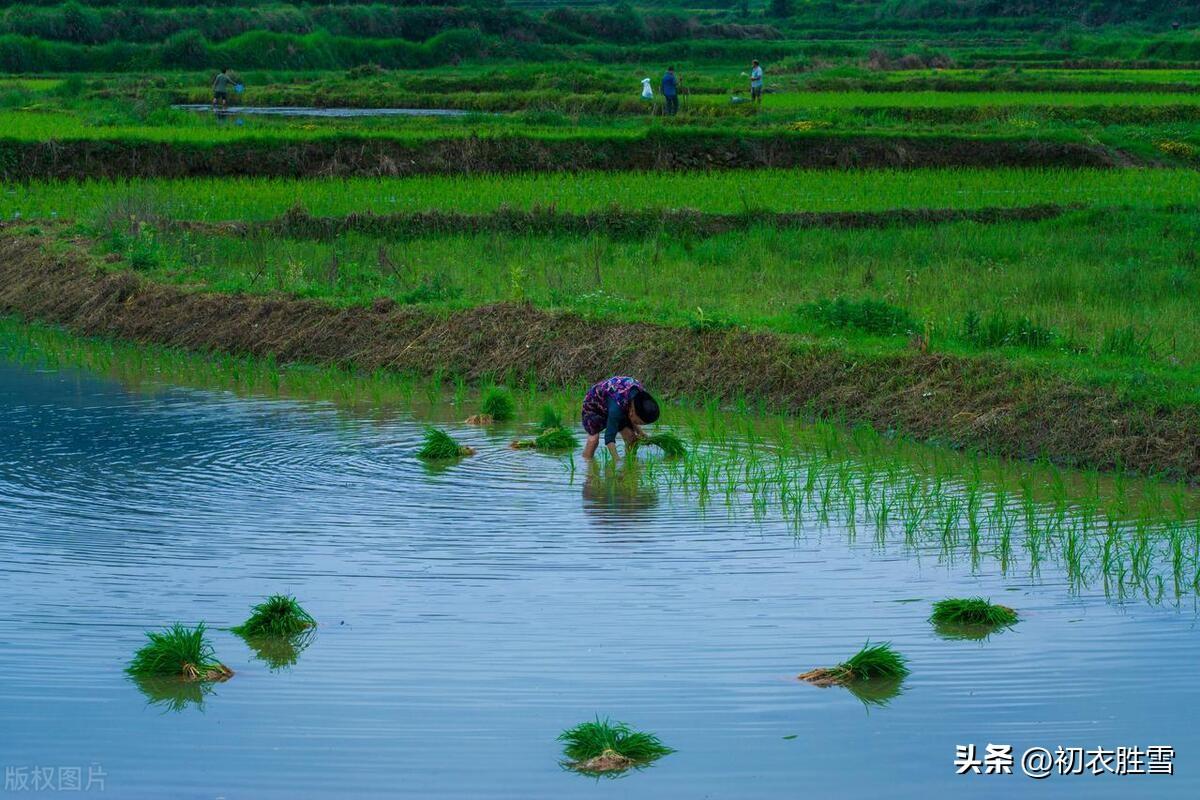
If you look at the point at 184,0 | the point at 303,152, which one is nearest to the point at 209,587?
the point at 303,152

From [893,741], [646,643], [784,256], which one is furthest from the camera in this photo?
[784,256]

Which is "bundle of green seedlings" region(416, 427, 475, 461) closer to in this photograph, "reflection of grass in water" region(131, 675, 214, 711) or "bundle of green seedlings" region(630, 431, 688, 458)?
"bundle of green seedlings" region(630, 431, 688, 458)

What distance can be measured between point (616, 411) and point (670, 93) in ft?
57.8

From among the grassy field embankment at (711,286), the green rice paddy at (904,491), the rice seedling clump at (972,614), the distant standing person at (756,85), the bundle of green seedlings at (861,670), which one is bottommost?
the bundle of green seedlings at (861,670)

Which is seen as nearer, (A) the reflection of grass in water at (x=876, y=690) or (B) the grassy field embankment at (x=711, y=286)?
(A) the reflection of grass in water at (x=876, y=690)

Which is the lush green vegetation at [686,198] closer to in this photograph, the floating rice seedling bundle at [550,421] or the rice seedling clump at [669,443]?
the floating rice seedling bundle at [550,421]

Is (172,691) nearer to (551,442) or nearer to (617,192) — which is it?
(551,442)

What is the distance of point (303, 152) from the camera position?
1845cm

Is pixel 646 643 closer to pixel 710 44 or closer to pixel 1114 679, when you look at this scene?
pixel 1114 679

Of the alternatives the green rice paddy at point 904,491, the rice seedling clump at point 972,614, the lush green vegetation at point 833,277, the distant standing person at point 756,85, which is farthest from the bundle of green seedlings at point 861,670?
the distant standing person at point 756,85

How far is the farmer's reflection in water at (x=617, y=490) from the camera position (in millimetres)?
6816

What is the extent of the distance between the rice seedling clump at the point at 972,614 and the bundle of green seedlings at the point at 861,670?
62cm

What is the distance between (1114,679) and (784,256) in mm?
8512

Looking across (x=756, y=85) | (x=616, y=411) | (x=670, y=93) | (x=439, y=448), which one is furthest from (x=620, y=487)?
(x=756, y=85)
